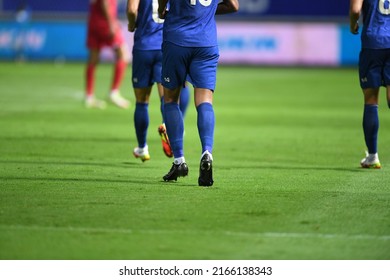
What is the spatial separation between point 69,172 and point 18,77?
1620 cm

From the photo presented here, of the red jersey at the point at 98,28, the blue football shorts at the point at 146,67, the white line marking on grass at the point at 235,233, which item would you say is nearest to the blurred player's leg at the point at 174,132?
the blue football shorts at the point at 146,67

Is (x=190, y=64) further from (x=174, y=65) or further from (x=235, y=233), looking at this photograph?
(x=235, y=233)

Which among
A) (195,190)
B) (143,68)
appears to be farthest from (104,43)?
(195,190)

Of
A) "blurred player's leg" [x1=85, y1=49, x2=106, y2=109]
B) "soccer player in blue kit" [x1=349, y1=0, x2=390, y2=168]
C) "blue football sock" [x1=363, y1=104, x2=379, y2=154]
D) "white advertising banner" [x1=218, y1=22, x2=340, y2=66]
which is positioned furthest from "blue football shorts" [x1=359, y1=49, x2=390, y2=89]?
"white advertising banner" [x1=218, y1=22, x2=340, y2=66]

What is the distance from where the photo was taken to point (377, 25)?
434 inches

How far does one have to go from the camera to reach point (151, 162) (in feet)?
38.6

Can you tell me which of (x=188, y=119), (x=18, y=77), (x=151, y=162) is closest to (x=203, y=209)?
(x=151, y=162)

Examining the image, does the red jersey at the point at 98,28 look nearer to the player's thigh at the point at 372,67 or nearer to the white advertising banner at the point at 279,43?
the player's thigh at the point at 372,67

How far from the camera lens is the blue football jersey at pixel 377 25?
1097cm

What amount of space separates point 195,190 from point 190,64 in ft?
4.19

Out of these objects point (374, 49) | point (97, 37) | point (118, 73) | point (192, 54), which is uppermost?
point (192, 54)

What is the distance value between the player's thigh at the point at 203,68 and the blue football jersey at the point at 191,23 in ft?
0.24

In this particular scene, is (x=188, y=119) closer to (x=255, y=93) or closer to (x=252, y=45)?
(x=255, y=93)

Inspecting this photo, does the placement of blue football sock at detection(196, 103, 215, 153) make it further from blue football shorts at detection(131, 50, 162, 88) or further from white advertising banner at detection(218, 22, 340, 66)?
white advertising banner at detection(218, 22, 340, 66)
